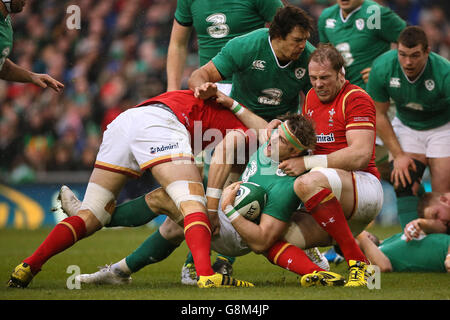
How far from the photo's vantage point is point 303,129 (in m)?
4.49

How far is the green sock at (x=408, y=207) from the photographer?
6305mm

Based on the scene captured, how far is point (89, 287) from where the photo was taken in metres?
4.49

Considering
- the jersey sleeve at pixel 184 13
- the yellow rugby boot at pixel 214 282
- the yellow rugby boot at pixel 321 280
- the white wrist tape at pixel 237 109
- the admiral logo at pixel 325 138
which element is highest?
the jersey sleeve at pixel 184 13

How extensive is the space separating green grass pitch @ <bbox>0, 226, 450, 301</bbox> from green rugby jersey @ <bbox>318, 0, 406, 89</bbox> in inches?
80.8

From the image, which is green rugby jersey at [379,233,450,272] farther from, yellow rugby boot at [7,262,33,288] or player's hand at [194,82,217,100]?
yellow rugby boot at [7,262,33,288]

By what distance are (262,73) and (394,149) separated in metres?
1.67

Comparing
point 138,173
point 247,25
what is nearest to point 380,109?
point 247,25

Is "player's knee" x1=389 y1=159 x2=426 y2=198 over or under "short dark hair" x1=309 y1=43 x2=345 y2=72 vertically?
under

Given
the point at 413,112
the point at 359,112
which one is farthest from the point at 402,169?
the point at 359,112

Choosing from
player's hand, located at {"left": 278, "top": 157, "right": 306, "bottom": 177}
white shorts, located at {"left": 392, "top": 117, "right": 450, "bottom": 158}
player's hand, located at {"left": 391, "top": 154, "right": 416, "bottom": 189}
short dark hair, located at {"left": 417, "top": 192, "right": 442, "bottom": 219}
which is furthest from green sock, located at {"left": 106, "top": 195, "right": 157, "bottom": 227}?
white shorts, located at {"left": 392, "top": 117, "right": 450, "bottom": 158}

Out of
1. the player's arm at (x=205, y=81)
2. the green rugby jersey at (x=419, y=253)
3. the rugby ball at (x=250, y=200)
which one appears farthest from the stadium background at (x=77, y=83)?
the rugby ball at (x=250, y=200)

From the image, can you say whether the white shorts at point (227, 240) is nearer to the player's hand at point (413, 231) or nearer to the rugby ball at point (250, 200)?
the rugby ball at point (250, 200)

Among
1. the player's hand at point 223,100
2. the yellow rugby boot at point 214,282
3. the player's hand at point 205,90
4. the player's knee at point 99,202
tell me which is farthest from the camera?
the player's hand at point 223,100

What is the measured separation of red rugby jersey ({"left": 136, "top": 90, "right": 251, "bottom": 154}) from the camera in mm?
4746
